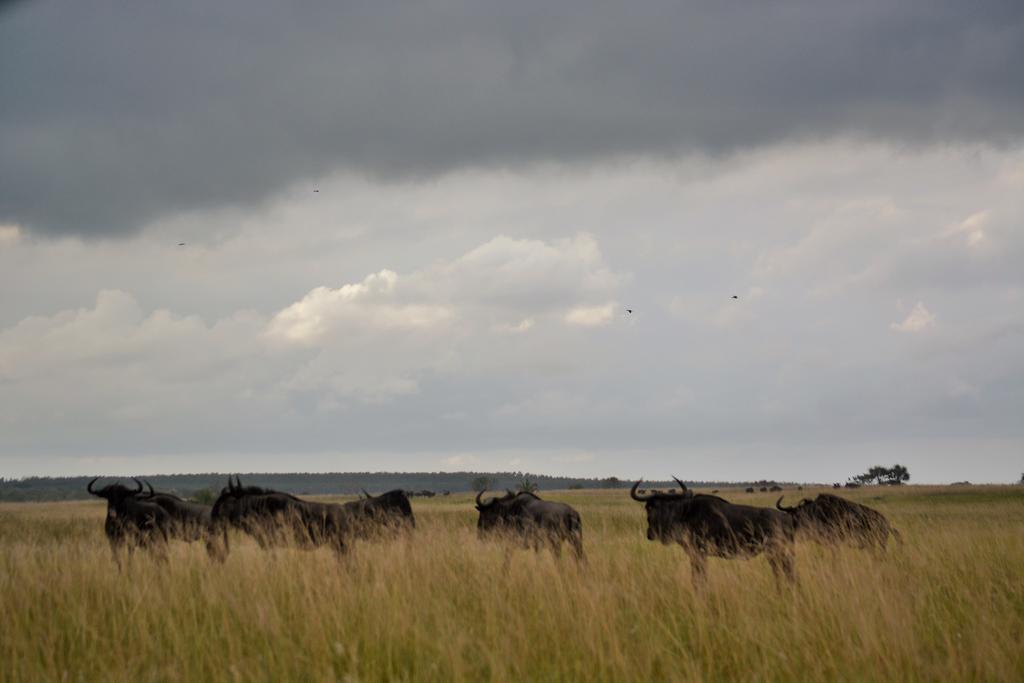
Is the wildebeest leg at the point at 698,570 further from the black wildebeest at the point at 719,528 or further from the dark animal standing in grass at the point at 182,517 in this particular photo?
the dark animal standing in grass at the point at 182,517

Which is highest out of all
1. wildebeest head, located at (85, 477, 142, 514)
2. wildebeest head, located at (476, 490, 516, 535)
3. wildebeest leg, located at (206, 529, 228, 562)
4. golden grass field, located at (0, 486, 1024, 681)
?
wildebeest head, located at (85, 477, 142, 514)

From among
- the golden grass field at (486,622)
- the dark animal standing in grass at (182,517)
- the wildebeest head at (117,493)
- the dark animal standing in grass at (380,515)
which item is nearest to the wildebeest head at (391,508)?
the dark animal standing in grass at (380,515)

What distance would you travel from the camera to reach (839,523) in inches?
535

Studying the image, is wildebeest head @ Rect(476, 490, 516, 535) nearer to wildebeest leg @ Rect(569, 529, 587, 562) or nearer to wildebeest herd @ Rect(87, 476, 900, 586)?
wildebeest herd @ Rect(87, 476, 900, 586)

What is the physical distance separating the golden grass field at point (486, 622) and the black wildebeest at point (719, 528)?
0.51 meters

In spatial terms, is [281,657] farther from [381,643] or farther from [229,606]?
[229,606]

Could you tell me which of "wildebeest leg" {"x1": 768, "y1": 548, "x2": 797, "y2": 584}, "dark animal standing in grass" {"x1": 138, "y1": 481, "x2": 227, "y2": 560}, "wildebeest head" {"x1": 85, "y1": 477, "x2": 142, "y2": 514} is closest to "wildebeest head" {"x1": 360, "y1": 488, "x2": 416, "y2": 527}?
"dark animal standing in grass" {"x1": 138, "y1": 481, "x2": 227, "y2": 560}

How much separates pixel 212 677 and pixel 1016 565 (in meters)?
11.1

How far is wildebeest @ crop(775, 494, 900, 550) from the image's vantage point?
13.3 metres

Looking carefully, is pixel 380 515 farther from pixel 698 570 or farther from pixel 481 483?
pixel 481 483

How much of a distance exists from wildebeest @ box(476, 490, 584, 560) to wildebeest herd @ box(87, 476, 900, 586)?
0.02 metres

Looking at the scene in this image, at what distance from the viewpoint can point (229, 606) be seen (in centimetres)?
816

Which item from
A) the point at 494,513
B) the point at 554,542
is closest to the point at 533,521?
the point at 554,542

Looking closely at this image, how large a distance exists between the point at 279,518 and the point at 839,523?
871 cm
